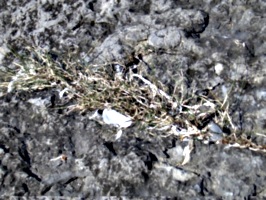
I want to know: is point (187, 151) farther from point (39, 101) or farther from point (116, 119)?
point (39, 101)

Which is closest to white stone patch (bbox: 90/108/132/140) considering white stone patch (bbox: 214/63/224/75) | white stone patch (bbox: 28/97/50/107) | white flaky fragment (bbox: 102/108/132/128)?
white flaky fragment (bbox: 102/108/132/128)

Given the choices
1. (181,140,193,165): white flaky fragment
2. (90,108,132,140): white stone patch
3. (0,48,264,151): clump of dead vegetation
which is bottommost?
(181,140,193,165): white flaky fragment

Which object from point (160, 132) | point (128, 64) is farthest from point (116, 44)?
point (160, 132)

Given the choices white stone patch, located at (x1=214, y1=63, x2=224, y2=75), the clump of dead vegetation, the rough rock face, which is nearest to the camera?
the rough rock face

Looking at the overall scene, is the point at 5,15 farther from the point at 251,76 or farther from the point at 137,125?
the point at 251,76

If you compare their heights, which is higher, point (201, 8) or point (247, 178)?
point (201, 8)

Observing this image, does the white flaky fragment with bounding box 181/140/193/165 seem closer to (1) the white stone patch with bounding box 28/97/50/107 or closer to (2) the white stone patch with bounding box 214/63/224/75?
(2) the white stone patch with bounding box 214/63/224/75

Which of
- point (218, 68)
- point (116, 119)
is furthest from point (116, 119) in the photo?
point (218, 68)

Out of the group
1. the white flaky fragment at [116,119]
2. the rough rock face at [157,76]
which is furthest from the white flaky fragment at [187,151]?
the white flaky fragment at [116,119]
